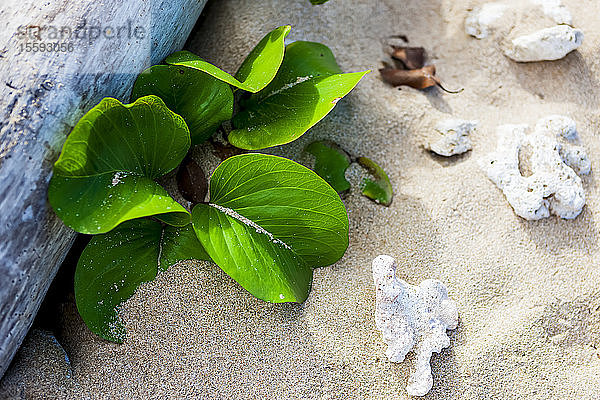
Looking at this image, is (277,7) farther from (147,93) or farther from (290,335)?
(290,335)

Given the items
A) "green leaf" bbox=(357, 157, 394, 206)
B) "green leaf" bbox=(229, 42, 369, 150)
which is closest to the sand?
"green leaf" bbox=(357, 157, 394, 206)

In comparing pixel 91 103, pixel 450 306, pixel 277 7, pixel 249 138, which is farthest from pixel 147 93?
pixel 450 306


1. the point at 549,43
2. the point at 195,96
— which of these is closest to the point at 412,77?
the point at 549,43

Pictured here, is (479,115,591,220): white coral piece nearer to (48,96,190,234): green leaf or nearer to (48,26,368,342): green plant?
(48,26,368,342): green plant

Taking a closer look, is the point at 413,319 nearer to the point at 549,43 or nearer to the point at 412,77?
the point at 412,77

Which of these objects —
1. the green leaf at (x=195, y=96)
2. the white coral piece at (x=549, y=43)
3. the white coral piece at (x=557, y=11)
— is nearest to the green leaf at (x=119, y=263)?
the green leaf at (x=195, y=96)
